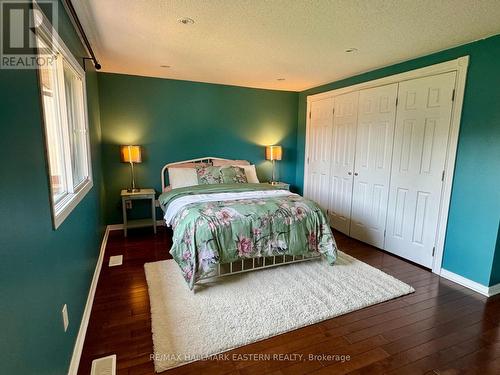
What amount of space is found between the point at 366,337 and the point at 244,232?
1.30m

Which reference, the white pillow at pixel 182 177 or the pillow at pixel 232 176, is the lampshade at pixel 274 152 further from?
the white pillow at pixel 182 177

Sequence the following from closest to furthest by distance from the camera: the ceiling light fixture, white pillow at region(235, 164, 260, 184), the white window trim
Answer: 1. the white window trim
2. the ceiling light fixture
3. white pillow at region(235, 164, 260, 184)

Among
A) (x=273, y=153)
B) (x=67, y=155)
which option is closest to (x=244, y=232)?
(x=67, y=155)

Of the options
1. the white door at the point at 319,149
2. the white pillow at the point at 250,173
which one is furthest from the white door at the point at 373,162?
the white pillow at the point at 250,173

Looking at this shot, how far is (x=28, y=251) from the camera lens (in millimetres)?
1093

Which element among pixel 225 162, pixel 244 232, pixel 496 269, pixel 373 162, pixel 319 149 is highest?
pixel 319 149

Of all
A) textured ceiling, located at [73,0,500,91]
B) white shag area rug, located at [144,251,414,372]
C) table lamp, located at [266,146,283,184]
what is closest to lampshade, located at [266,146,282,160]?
table lamp, located at [266,146,283,184]

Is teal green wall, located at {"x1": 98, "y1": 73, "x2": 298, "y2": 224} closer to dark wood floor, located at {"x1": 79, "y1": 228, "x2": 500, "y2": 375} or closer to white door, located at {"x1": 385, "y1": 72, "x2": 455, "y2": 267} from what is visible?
dark wood floor, located at {"x1": 79, "y1": 228, "x2": 500, "y2": 375}

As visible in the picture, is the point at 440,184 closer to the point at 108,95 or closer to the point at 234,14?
the point at 234,14

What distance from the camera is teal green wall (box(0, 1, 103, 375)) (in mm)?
930

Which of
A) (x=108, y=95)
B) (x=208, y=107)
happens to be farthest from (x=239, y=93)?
(x=108, y=95)

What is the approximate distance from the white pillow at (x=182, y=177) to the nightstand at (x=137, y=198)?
13.3 inches

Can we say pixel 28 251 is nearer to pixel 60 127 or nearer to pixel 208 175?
pixel 60 127

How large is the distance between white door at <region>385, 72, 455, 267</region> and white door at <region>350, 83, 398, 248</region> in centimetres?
11
